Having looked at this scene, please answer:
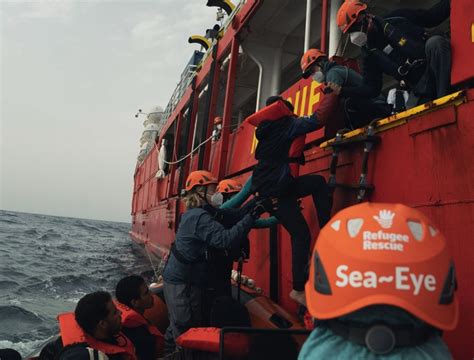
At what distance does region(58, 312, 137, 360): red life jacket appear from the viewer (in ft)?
8.19

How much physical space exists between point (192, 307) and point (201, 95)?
7363 millimetres

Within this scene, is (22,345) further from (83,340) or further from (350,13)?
(350,13)

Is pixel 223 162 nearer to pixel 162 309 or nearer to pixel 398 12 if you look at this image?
pixel 162 309

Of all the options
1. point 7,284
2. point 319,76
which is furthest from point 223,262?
point 7,284

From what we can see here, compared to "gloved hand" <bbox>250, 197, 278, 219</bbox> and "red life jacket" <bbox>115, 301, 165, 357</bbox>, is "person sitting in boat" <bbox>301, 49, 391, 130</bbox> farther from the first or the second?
"red life jacket" <bbox>115, 301, 165, 357</bbox>

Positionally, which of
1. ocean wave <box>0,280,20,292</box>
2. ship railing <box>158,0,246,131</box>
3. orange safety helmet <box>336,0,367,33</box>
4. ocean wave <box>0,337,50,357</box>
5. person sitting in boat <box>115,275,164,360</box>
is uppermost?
ship railing <box>158,0,246,131</box>

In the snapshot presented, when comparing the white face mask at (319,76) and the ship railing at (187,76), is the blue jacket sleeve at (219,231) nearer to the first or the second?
the white face mask at (319,76)

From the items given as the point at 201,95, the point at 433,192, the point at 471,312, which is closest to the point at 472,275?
the point at 471,312

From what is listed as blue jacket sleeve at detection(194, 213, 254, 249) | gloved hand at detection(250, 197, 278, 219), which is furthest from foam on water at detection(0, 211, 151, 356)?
gloved hand at detection(250, 197, 278, 219)

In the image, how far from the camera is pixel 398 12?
3482 mm

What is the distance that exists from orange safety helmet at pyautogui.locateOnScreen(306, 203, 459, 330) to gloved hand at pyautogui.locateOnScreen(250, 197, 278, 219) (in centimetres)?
198

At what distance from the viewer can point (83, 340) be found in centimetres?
249

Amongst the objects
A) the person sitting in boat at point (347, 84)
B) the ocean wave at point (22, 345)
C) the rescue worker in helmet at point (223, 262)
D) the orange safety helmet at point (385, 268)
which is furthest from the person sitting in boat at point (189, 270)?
the ocean wave at point (22, 345)

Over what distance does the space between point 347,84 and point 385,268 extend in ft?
8.54
